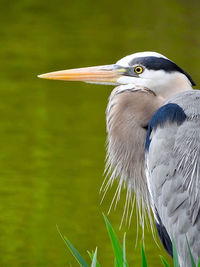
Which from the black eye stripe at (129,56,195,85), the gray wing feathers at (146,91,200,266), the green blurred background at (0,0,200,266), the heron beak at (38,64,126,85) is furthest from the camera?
the green blurred background at (0,0,200,266)

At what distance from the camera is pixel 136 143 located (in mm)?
3240

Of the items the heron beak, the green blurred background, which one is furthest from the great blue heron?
the green blurred background

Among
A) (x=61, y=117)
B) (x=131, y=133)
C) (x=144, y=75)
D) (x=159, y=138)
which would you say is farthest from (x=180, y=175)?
(x=61, y=117)

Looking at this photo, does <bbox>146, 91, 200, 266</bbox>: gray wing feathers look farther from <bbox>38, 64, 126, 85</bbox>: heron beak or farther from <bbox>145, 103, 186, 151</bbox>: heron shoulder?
<bbox>38, 64, 126, 85</bbox>: heron beak

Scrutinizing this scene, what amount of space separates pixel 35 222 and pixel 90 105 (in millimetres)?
2204

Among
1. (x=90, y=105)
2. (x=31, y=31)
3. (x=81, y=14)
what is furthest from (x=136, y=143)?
(x=81, y=14)

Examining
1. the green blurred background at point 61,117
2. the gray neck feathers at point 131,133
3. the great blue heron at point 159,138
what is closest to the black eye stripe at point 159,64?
the great blue heron at point 159,138

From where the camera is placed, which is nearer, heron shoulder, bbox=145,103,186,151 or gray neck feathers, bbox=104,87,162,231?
heron shoulder, bbox=145,103,186,151

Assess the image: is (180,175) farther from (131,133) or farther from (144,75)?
(144,75)

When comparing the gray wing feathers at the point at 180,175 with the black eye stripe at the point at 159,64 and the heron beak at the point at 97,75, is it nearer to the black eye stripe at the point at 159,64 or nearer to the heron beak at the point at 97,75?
the black eye stripe at the point at 159,64

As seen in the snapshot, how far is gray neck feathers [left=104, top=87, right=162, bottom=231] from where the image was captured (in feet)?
10.6

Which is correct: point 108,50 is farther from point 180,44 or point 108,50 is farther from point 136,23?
point 136,23

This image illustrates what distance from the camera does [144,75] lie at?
3.22 metres

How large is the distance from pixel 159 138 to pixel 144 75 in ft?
1.20
